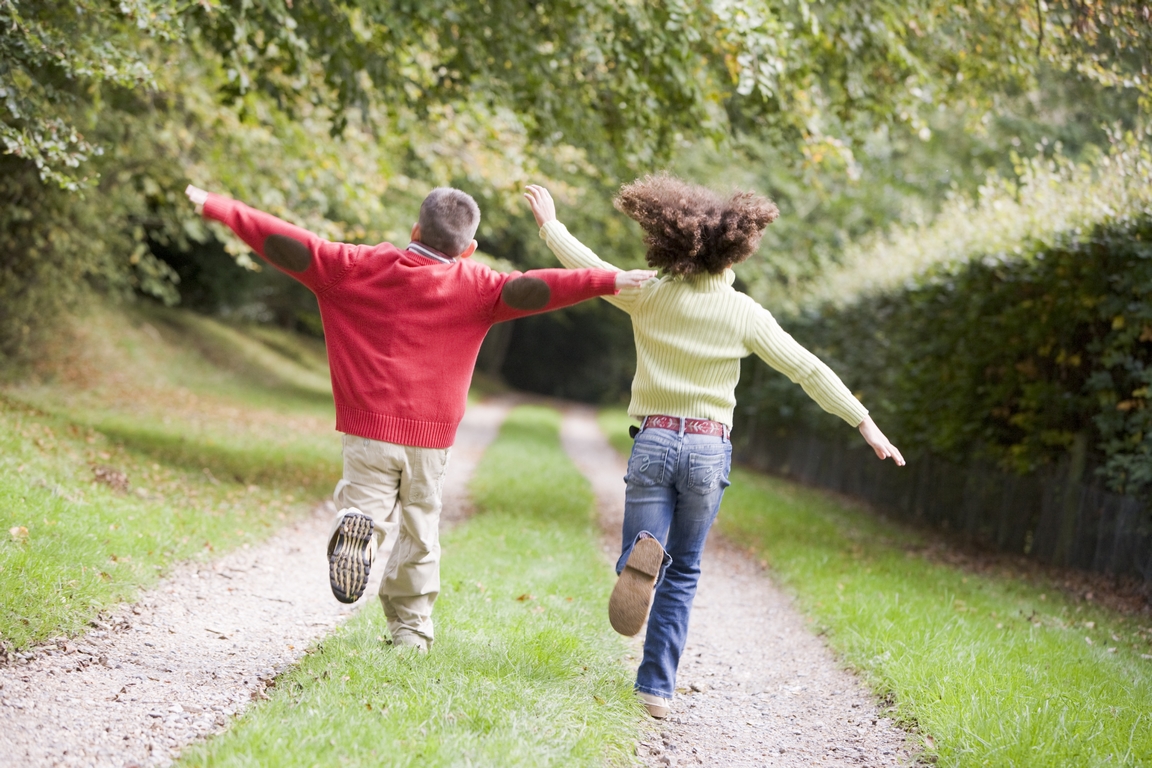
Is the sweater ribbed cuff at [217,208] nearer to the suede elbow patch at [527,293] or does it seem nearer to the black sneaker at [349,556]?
the suede elbow patch at [527,293]

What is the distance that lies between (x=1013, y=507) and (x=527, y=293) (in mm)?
7565

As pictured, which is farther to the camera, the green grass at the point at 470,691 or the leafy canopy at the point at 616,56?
the leafy canopy at the point at 616,56

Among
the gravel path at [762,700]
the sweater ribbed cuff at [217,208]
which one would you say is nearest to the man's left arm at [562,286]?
the sweater ribbed cuff at [217,208]

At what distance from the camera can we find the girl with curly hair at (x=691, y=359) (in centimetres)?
386

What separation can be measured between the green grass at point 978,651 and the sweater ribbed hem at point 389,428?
7.70 ft

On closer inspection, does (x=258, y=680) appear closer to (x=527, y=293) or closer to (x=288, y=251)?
(x=288, y=251)

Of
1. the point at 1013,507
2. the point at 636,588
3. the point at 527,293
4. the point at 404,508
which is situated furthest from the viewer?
the point at 1013,507

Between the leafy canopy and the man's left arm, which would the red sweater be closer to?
the man's left arm

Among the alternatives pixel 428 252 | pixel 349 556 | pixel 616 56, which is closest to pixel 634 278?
pixel 428 252

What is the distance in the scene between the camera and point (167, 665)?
4012 millimetres

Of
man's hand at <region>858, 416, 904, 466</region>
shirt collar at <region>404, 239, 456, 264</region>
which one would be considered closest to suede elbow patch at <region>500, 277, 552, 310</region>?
shirt collar at <region>404, 239, 456, 264</region>

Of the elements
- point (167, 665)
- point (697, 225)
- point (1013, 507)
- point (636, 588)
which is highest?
point (697, 225)

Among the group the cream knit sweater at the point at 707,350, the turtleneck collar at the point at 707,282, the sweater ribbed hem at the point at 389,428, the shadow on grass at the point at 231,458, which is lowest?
the shadow on grass at the point at 231,458

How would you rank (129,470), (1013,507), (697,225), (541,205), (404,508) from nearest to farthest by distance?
(697,225)
(404,508)
(541,205)
(129,470)
(1013,507)
